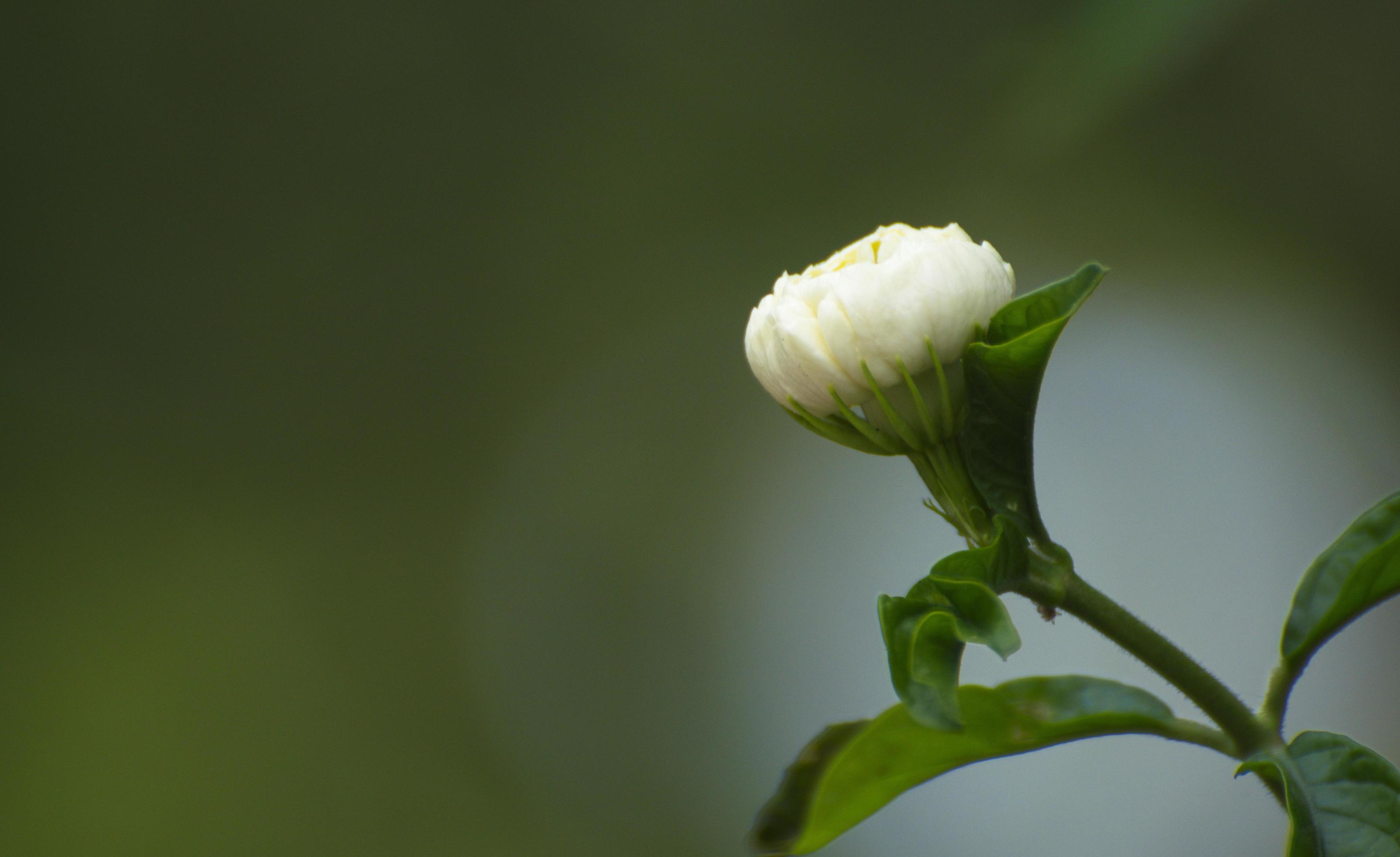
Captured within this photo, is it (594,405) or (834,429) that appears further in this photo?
(594,405)

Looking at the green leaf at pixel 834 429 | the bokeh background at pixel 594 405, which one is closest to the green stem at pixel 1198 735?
the green leaf at pixel 834 429

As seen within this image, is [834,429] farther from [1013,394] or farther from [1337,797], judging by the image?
[1337,797]

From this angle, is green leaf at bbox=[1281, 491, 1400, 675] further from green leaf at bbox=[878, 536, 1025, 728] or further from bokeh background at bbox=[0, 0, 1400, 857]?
bokeh background at bbox=[0, 0, 1400, 857]

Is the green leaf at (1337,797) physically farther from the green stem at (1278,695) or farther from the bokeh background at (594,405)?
the bokeh background at (594,405)

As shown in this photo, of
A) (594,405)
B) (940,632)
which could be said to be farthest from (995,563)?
(594,405)

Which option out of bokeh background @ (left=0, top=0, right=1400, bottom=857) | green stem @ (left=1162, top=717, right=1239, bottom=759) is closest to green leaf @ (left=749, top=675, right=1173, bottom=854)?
green stem @ (left=1162, top=717, right=1239, bottom=759)

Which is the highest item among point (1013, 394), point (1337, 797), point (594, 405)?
point (594, 405)

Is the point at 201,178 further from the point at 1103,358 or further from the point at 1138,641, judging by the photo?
A: the point at 1138,641
